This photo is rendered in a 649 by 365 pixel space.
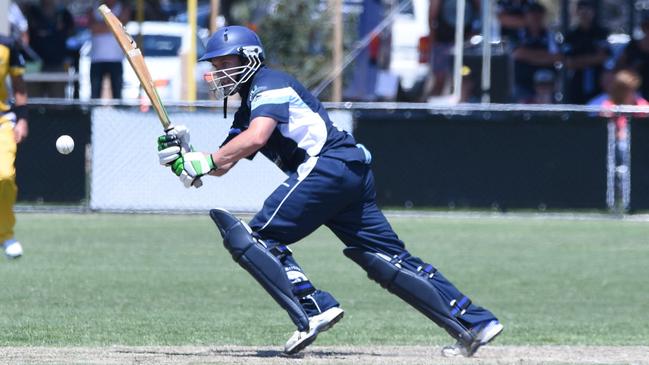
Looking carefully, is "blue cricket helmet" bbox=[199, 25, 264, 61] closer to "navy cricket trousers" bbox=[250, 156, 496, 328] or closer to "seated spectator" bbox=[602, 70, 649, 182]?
"navy cricket trousers" bbox=[250, 156, 496, 328]

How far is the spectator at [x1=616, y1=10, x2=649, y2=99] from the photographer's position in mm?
19266

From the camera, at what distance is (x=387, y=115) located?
17312 millimetres

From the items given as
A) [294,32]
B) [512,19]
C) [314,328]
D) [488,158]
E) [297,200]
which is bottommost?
[314,328]

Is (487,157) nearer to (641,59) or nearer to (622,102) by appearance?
(622,102)

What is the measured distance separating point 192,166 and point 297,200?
62cm

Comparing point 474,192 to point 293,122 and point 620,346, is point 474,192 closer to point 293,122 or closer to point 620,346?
point 620,346

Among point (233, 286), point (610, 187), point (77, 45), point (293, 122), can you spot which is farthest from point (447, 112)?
point (293, 122)

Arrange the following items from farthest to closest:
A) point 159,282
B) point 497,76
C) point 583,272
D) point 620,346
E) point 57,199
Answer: point 497,76 → point 57,199 → point 583,272 → point 159,282 → point 620,346

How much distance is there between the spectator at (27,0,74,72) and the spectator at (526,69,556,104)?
7.23m

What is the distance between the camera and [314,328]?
25.4 feet

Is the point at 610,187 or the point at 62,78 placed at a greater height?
the point at 62,78

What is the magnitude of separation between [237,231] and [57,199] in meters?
9.80

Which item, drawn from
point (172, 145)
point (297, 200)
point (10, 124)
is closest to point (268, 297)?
point (10, 124)

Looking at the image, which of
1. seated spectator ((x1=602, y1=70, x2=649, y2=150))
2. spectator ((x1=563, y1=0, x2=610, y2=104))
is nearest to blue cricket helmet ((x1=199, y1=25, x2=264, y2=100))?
seated spectator ((x1=602, y1=70, x2=649, y2=150))
